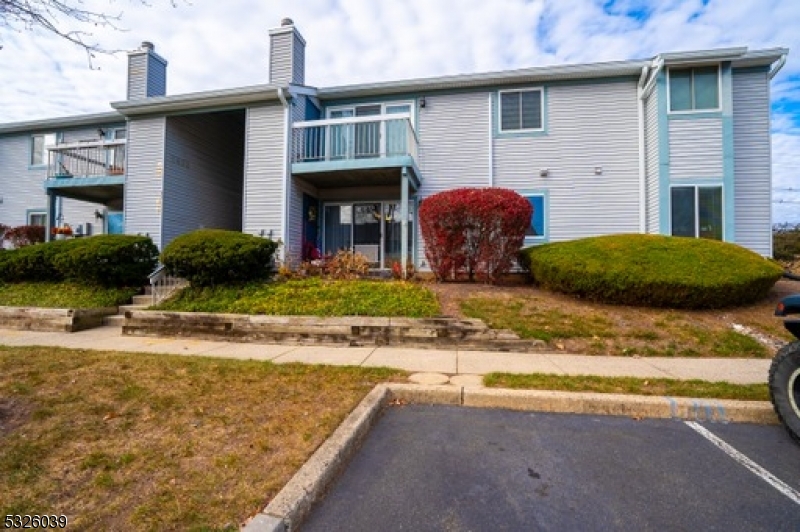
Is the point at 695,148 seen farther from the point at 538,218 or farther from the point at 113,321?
the point at 113,321

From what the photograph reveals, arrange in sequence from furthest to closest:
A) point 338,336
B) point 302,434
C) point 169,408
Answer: point 338,336, point 169,408, point 302,434

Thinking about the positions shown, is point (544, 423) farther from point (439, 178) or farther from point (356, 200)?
point (356, 200)

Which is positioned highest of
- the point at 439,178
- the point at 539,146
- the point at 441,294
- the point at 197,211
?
the point at 539,146

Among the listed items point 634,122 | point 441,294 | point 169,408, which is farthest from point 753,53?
point 169,408

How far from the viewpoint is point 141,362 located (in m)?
4.79

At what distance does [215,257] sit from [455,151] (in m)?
7.61

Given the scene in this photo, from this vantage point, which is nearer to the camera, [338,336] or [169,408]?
[169,408]

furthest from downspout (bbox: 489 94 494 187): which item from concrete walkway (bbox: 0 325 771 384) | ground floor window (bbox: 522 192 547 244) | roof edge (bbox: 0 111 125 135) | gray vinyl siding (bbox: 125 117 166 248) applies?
roof edge (bbox: 0 111 125 135)

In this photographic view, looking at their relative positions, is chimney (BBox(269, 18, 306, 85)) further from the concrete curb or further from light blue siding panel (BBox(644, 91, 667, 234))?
the concrete curb

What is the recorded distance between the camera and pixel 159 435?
278 centimetres

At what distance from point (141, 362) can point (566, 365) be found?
18.3 feet

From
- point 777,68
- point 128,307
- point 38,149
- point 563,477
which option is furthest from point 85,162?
point 777,68

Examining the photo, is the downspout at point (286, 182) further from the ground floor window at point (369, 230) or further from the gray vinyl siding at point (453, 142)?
the gray vinyl siding at point (453, 142)

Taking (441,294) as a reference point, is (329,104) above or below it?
above
